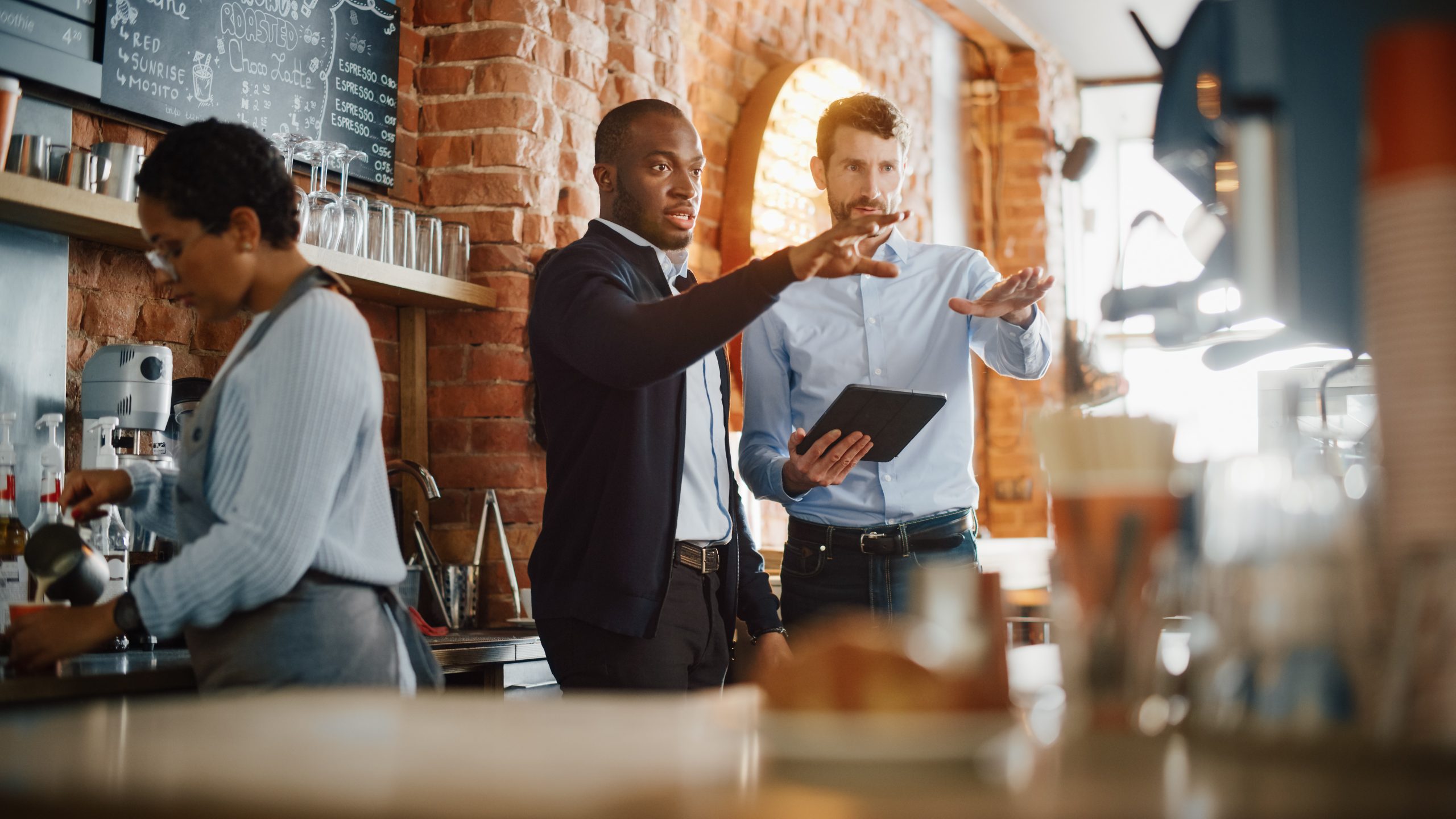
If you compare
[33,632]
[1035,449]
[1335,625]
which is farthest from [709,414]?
[1335,625]

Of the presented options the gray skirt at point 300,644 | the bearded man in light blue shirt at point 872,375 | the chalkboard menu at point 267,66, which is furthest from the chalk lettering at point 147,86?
the gray skirt at point 300,644

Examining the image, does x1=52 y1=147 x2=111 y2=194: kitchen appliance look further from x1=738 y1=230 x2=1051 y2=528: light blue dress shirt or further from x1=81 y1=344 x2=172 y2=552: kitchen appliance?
x1=738 y1=230 x2=1051 y2=528: light blue dress shirt

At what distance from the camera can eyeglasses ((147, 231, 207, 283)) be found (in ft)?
5.09

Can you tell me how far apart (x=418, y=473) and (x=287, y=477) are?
137 centimetres

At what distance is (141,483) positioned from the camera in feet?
5.82

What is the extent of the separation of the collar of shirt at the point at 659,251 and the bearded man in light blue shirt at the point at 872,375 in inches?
6.9

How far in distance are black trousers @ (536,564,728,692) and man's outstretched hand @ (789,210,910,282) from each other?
23.5 inches

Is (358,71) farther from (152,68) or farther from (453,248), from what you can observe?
(152,68)

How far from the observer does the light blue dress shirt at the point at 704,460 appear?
2094 mm

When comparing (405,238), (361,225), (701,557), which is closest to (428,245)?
(405,238)

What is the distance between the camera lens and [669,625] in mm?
2006

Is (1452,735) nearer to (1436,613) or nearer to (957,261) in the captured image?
(1436,613)

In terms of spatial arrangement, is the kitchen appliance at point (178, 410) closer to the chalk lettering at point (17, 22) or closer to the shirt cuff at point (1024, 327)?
the chalk lettering at point (17, 22)

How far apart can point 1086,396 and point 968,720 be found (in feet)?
1.71
